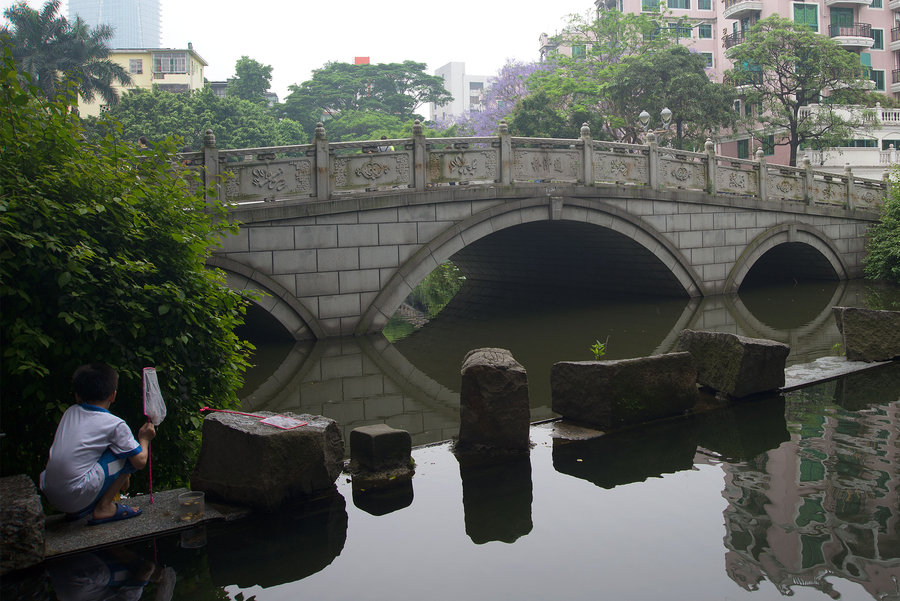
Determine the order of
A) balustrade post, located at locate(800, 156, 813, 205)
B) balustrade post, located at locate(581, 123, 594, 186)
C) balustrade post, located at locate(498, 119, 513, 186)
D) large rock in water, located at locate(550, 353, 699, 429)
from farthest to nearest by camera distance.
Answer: balustrade post, located at locate(800, 156, 813, 205) → balustrade post, located at locate(581, 123, 594, 186) → balustrade post, located at locate(498, 119, 513, 186) → large rock in water, located at locate(550, 353, 699, 429)

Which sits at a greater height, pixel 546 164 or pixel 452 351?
pixel 546 164

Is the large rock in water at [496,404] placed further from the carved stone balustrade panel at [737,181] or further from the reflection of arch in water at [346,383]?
the carved stone balustrade panel at [737,181]

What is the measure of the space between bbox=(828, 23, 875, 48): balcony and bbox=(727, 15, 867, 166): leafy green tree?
5.43m

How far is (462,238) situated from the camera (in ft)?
42.9

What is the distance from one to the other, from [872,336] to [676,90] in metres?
20.6

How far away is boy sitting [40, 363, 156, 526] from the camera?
3820 mm

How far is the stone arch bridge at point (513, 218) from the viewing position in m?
11.5

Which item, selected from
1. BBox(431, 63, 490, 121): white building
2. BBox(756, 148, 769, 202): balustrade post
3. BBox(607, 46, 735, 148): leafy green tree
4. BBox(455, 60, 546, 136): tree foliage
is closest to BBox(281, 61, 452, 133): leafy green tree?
BBox(455, 60, 546, 136): tree foliage

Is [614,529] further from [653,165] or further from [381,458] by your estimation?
[653,165]

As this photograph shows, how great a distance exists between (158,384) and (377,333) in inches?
324

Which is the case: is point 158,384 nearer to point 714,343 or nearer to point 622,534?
point 622,534

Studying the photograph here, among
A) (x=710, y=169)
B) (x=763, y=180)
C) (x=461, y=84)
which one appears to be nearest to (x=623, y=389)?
(x=710, y=169)

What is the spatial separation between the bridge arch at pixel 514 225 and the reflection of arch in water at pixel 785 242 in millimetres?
1214

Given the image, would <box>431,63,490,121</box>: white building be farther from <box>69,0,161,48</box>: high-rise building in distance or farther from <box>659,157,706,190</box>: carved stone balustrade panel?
<box>69,0,161,48</box>: high-rise building in distance
